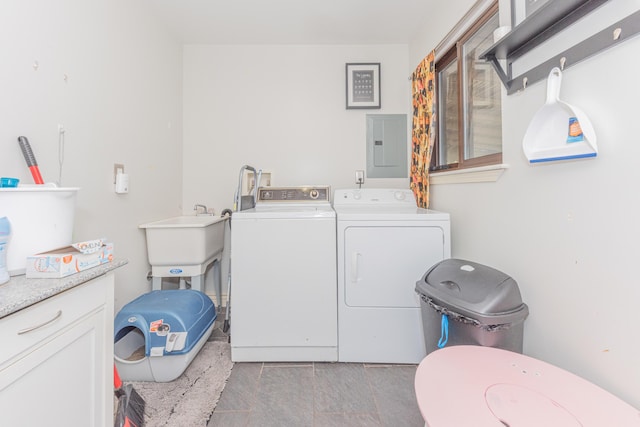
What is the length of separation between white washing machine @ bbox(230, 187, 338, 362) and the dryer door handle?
12cm

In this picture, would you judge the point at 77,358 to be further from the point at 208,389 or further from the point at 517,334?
the point at 517,334

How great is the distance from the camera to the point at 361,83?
272cm

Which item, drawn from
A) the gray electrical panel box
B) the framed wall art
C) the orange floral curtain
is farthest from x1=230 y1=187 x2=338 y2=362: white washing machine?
the framed wall art

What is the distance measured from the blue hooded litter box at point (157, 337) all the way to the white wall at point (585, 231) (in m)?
1.80

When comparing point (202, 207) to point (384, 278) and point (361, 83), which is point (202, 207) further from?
point (361, 83)

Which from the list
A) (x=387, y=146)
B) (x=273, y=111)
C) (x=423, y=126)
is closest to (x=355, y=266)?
(x=423, y=126)

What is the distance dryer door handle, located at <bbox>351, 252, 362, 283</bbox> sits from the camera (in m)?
1.70

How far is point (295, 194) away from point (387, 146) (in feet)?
3.71

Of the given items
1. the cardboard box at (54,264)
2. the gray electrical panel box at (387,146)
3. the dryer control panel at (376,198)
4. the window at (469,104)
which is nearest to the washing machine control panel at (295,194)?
the dryer control panel at (376,198)

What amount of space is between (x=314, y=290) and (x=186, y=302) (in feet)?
2.70

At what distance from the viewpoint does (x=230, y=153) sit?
2.74 meters

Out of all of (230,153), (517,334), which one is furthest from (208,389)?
(230,153)

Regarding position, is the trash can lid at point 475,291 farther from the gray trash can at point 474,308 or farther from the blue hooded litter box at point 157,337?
the blue hooded litter box at point 157,337

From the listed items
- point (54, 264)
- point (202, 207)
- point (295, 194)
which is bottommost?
point (54, 264)
